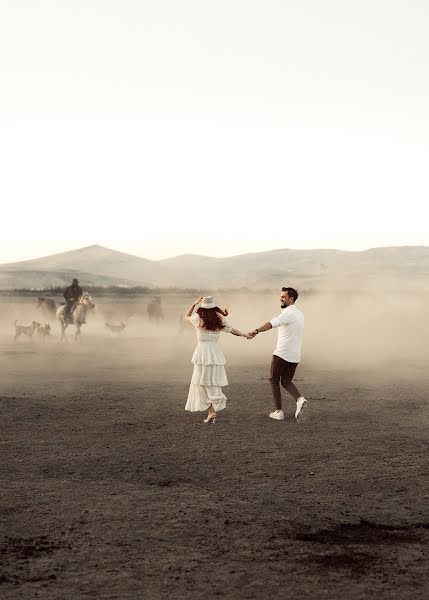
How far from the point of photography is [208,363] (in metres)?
13.0

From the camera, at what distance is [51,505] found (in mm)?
8188

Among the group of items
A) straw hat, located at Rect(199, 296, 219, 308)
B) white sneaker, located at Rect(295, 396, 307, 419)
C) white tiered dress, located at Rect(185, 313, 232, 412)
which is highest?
straw hat, located at Rect(199, 296, 219, 308)

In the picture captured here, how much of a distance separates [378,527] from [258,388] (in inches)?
386

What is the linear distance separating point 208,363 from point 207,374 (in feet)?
0.65

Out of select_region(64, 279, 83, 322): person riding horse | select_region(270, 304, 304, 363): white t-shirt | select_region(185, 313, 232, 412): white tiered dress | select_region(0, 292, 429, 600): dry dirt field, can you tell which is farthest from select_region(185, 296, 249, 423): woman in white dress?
select_region(64, 279, 83, 322): person riding horse

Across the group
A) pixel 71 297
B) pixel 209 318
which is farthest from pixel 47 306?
pixel 209 318

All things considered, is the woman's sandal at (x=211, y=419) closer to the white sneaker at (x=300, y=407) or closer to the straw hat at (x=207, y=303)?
the white sneaker at (x=300, y=407)

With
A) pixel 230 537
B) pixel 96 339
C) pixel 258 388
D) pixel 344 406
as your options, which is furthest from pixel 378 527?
pixel 96 339

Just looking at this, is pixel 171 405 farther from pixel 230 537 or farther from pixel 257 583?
pixel 257 583

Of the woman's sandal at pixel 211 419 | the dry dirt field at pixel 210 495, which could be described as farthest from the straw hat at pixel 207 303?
the dry dirt field at pixel 210 495

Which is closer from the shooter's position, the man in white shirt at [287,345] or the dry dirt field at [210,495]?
the dry dirt field at [210,495]

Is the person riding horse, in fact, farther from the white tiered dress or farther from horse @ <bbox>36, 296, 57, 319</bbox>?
the white tiered dress

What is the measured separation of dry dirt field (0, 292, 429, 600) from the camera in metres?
6.20

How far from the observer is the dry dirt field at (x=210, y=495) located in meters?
6.20
